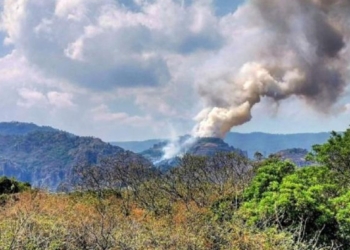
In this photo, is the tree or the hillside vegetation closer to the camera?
the hillside vegetation

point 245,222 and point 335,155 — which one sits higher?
point 335,155

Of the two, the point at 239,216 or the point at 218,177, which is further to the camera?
the point at 218,177

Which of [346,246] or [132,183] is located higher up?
[132,183]

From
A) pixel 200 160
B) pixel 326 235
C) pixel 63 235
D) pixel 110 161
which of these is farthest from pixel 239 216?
pixel 110 161

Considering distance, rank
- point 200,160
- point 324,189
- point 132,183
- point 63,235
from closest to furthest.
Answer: point 63,235 → point 324,189 → point 200,160 → point 132,183

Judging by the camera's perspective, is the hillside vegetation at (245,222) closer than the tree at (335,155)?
Yes

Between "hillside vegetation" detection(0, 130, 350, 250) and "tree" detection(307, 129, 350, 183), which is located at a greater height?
"tree" detection(307, 129, 350, 183)

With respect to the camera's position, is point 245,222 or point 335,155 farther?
point 335,155

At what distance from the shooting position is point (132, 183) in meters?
43.3

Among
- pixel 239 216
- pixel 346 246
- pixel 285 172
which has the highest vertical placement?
pixel 285 172

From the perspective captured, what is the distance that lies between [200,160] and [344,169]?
15974 mm

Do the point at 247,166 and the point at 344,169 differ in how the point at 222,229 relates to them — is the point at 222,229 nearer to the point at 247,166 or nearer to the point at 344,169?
the point at 344,169

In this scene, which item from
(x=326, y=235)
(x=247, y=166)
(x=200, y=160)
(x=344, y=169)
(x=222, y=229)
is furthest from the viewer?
(x=200, y=160)

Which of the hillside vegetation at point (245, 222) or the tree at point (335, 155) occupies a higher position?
the tree at point (335, 155)
